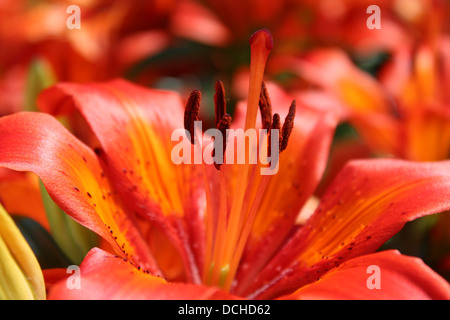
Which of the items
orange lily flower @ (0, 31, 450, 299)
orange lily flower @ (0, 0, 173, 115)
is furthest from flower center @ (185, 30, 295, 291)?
orange lily flower @ (0, 0, 173, 115)

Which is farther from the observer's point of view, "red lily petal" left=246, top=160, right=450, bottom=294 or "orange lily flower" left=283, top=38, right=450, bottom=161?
"orange lily flower" left=283, top=38, right=450, bottom=161

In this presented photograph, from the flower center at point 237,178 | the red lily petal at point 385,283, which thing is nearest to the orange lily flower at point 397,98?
the flower center at point 237,178

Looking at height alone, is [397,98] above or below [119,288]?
above

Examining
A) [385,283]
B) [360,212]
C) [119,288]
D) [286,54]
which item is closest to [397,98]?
[286,54]

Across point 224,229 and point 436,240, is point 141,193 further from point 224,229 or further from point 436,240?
point 436,240

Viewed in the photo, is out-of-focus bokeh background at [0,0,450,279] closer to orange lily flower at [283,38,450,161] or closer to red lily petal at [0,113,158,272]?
orange lily flower at [283,38,450,161]

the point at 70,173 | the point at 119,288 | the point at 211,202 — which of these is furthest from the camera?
the point at 211,202

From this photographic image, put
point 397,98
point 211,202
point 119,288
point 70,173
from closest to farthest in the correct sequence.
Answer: point 119,288
point 70,173
point 211,202
point 397,98

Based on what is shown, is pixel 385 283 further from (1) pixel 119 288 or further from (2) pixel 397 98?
(2) pixel 397 98
